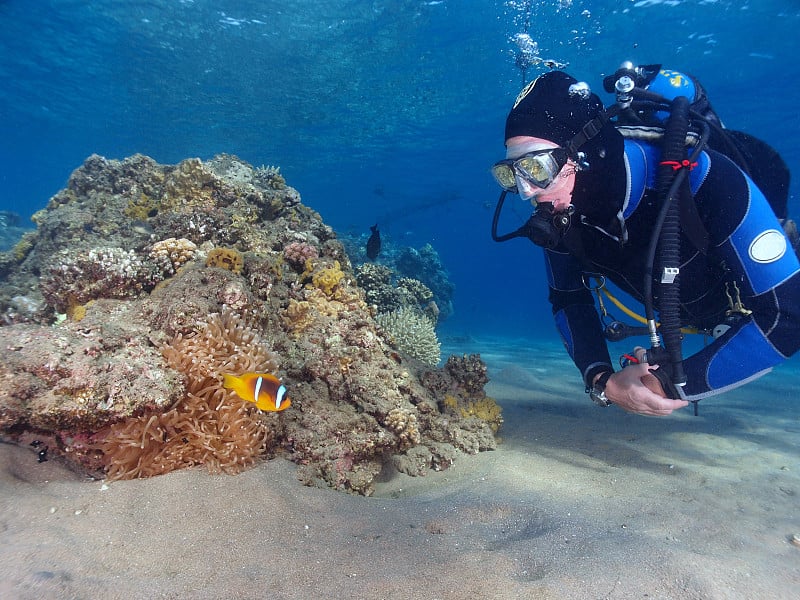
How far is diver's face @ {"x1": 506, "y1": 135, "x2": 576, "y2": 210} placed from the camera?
325 centimetres

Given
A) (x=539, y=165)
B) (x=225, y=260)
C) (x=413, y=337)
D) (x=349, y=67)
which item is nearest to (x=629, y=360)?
(x=539, y=165)

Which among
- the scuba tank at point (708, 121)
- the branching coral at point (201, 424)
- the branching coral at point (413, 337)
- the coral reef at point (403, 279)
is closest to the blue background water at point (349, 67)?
the coral reef at point (403, 279)

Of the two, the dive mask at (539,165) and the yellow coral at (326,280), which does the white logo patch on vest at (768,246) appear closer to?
the dive mask at (539,165)

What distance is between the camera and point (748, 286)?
301cm

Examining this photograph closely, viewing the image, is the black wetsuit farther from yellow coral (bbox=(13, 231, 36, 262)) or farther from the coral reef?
yellow coral (bbox=(13, 231, 36, 262))

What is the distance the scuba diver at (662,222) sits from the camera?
2959 mm

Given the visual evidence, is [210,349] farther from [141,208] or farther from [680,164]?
[141,208]

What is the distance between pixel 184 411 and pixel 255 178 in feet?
18.3

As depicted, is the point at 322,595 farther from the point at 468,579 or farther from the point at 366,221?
the point at 366,221

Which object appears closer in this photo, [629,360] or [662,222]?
[662,222]

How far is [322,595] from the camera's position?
200cm

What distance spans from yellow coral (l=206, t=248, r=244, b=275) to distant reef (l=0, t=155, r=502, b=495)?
0.04 ft

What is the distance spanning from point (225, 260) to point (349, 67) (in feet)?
82.1

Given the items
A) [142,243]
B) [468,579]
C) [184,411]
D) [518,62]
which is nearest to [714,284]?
[468,579]
